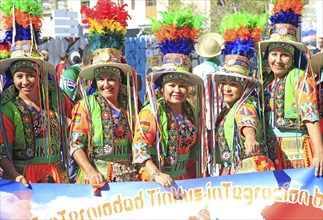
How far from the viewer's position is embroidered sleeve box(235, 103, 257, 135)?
198 inches

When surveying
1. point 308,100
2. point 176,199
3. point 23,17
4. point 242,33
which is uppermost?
point 23,17

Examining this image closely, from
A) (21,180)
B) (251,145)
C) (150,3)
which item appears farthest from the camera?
(150,3)

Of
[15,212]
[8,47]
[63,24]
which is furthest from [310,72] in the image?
[63,24]

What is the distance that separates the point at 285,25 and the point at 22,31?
2.05m

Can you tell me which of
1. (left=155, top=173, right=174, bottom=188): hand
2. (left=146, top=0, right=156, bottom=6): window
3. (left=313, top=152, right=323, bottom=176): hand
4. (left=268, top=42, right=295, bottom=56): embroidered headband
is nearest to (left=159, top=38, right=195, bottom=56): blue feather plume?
(left=268, top=42, right=295, bottom=56): embroidered headband

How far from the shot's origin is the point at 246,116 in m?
5.07

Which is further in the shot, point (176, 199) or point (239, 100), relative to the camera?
point (239, 100)

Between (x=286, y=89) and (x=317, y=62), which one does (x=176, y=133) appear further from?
(x=317, y=62)

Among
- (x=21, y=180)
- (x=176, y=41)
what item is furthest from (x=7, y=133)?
(x=176, y=41)

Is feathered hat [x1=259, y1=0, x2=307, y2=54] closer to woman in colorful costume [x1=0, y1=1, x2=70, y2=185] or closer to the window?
woman in colorful costume [x1=0, y1=1, x2=70, y2=185]

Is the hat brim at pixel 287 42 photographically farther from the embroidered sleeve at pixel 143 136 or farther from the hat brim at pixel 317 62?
the embroidered sleeve at pixel 143 136

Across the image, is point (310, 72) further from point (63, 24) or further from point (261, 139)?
point (63, 24)

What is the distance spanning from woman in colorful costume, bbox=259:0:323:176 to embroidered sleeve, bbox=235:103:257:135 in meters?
0.31

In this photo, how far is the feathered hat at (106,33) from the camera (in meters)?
5.16
